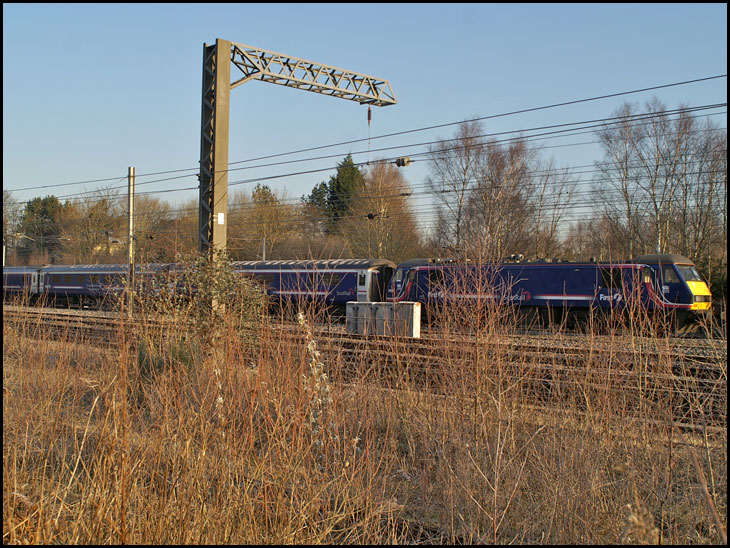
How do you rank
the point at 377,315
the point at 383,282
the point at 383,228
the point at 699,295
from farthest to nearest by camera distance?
the point at 383,228 < the point at 383,282 < the point at 699,295 < the point at 377,315

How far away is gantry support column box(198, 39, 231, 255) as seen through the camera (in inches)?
456

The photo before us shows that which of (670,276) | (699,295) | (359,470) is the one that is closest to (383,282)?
(670,276)

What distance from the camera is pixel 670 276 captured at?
17375 mm

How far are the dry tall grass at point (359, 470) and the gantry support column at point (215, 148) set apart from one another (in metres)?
6.25

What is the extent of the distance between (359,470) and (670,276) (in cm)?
1646

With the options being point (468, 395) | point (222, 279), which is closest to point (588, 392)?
point (468, 395)

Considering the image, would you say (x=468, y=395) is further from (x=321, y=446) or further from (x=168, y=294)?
(x=168, y=294)

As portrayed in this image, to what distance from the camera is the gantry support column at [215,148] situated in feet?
38.0

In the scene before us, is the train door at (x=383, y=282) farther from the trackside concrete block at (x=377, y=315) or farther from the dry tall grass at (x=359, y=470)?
the dry tall grass at (x=359, y=470)

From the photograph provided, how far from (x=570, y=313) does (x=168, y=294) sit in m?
13.7

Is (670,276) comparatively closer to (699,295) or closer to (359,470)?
(699,295)

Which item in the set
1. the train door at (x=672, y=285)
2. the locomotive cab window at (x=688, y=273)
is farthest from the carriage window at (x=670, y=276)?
the locomotive cab window at (x=688, y=273)

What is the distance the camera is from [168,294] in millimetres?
9102

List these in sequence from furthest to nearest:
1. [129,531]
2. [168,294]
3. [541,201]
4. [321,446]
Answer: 1. [541,201]
2. [168,294]
3. [321,446]
4. [129,531]
